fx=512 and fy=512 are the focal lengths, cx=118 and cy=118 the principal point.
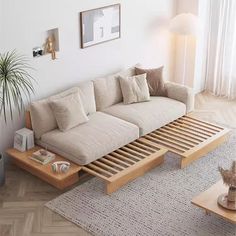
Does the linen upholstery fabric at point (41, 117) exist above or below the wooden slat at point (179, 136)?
above

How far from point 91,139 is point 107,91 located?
0.94 meters

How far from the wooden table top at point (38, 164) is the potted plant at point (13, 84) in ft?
0.52

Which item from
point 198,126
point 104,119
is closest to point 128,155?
point 104,119

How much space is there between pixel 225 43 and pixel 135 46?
1.36m

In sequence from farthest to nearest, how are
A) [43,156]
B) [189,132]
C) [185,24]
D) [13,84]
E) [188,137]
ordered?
[185,24], [189,132], [188,137], [43,156], [13,84]

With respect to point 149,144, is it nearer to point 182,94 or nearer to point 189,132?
point 189,132

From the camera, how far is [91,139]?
212 inches

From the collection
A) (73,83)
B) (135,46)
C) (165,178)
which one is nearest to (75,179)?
(165,178)

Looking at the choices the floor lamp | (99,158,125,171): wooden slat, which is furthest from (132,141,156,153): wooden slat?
the floor lamp

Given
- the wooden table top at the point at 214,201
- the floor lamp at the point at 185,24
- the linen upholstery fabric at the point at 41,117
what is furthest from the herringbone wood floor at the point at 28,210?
the floor lamp at the point at 185,24

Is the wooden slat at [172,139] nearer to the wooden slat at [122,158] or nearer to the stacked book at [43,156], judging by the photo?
the wooden slat at [122,158]

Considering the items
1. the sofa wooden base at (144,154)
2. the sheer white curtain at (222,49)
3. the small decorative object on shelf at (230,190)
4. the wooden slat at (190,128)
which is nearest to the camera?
the small decorative object on shelf at (230,190)

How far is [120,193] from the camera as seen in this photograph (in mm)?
5086

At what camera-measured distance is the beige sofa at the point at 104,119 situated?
210 inches
